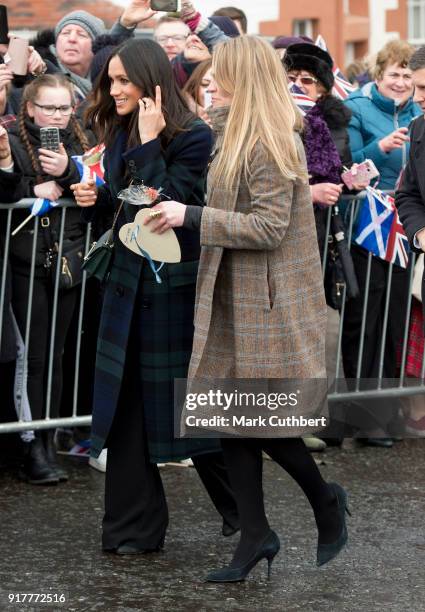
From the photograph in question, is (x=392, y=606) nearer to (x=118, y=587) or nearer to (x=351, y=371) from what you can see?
(x=118, y=587)

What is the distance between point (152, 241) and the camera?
16.7 ft

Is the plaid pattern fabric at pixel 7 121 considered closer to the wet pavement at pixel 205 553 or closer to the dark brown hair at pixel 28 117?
the dark brown hair at pixel 28 117

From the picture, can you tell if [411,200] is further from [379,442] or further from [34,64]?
[34,64]

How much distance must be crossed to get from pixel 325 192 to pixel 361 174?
12.7 inches

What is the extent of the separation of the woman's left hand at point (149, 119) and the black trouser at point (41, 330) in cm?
166

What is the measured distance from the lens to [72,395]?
7367mm

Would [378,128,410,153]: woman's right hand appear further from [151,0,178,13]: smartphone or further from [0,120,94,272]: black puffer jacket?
[0,120,94,272]: black puffer jacket

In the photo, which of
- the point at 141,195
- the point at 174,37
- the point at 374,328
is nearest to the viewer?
the point at 141,195

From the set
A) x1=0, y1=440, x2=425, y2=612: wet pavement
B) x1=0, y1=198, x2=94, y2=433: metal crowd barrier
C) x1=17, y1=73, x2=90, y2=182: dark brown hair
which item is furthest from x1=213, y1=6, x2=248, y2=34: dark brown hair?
x1=0, y1=440, x2=425, y2=612: wet pavement

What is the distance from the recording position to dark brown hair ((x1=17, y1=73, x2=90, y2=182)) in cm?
662

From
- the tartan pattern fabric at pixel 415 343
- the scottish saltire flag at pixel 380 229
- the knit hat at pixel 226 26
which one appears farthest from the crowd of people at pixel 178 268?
the knit hat at pixel 226 26

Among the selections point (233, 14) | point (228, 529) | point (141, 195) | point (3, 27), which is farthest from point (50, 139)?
point (233, 14)

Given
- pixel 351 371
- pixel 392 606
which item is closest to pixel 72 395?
pixel 351 371

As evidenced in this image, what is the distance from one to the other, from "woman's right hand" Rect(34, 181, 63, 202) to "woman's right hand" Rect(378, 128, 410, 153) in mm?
2057
